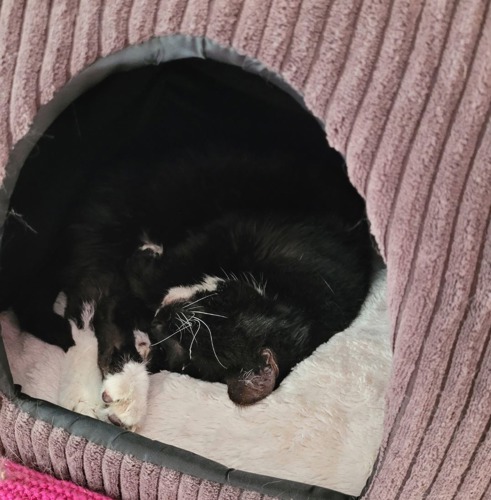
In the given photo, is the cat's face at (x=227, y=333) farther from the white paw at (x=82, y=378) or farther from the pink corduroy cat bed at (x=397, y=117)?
the pink corduroy cat bed at (x=397, y=117)

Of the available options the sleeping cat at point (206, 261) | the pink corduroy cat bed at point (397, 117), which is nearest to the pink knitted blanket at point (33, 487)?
the sleeping cat at point (206, 261)

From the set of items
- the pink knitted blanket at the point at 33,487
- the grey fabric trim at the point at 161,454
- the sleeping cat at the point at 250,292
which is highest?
the sleeping cat at the point at 250,292

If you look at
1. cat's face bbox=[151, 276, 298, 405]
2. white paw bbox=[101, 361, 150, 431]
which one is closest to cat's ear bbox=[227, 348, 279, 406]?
cat's face bbox=[151, 276, 298, 405]

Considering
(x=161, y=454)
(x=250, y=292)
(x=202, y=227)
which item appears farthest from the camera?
(x=202, y=227)

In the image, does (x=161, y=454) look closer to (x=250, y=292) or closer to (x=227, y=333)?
(x=227, y=333)

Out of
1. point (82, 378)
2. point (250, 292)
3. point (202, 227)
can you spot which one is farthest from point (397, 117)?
point (82, 378)

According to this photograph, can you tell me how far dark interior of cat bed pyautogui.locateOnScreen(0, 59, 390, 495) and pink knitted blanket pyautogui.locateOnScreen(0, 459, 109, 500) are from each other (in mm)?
136

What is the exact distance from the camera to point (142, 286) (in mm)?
1367

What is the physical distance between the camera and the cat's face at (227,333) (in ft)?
3.84

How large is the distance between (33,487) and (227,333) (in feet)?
1.40

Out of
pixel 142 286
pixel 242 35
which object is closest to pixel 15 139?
pixel 242 35

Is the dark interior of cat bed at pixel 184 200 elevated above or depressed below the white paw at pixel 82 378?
above

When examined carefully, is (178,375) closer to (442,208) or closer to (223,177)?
(223,177)

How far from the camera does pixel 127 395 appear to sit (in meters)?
1.18
